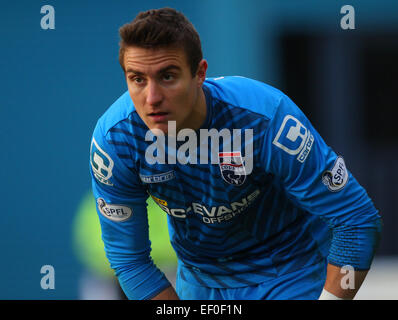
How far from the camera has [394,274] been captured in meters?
7.64

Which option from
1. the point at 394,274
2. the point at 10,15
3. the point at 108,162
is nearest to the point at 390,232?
the point at 394,274

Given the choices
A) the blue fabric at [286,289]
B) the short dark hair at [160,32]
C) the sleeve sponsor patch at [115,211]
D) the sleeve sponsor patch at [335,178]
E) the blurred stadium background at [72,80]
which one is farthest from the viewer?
the blurred stadium background at [72,80]

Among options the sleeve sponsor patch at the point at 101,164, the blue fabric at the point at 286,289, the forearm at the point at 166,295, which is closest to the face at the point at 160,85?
the sleeve sponsor patch at the point at 101,164

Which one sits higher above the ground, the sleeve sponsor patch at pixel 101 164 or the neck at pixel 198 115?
the neck at pixel 198 115

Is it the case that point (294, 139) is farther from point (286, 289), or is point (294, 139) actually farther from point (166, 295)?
point (166, 295)

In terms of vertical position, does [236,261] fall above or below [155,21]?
below

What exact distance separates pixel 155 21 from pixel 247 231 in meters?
1.13

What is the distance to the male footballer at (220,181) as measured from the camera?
3158 millimetres

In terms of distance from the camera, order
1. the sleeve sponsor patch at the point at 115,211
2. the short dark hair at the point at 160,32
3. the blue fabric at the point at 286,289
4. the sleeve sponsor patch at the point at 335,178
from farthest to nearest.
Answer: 1. the blue fabric at the point at 286,289
2. the sleeve sponsor patch at the point at 115,211
3. the sleeve sponsor patch at the point at 335,178
4. the short dark hair at the point at 160,32

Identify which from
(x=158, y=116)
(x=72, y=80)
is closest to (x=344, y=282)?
(x=158, y=116)

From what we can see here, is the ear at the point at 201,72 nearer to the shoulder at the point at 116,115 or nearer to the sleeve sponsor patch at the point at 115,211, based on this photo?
the shoulder at the point at 116,115

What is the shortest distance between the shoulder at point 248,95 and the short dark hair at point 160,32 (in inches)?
9.6

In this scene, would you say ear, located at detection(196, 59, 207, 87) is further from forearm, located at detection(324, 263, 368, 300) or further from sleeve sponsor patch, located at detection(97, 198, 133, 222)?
forearm, located at detection(324, 263, 368, 300)
